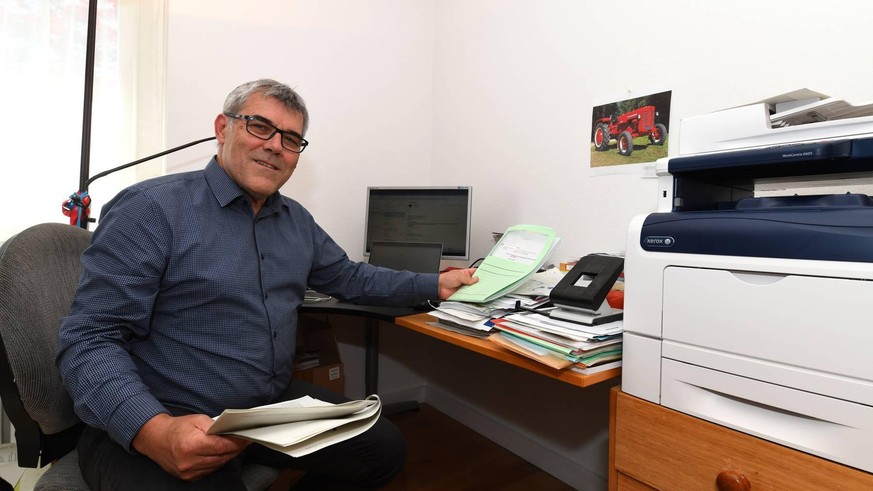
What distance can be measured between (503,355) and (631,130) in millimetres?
954

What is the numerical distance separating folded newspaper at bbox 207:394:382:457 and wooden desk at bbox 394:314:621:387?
1.14 ft

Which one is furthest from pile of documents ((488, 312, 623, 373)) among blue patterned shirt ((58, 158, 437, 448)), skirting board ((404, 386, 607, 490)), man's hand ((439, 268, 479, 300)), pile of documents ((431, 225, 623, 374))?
skirting board ((404, 386, 607, 490))

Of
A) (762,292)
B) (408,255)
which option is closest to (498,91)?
(408,255)

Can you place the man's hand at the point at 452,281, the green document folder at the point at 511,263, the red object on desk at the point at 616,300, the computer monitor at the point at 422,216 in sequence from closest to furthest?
the red object on desk at the point at 616,300 < the green document folder at the point at 511,263 < the man's hand at the point at 452,281 < the computer monitor at the point at 422,216

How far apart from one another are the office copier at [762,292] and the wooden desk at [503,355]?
0.27ft

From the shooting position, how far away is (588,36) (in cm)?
172

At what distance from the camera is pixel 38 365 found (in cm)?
96

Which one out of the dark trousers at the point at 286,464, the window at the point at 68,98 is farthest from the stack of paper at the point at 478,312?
the window at the point at 68,98

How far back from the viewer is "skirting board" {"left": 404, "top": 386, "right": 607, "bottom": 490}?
70.6 inches

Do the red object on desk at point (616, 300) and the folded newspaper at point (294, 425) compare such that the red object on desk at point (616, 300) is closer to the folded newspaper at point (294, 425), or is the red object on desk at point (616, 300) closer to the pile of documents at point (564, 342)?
the pile of documents at point (564, 342)

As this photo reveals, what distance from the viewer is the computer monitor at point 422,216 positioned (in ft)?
6.41

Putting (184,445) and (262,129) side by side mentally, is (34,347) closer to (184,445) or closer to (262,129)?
(184,445)

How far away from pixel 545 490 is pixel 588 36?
1.73m

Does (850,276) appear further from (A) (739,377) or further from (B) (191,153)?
(B) (191,153)
